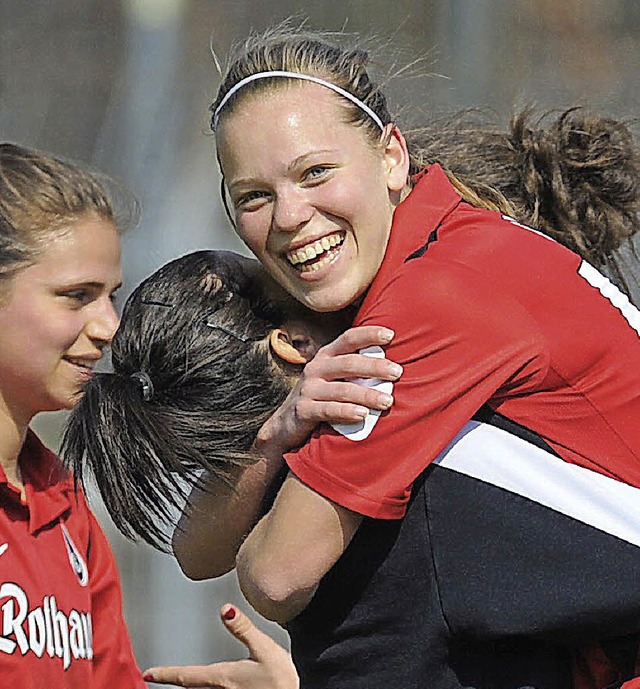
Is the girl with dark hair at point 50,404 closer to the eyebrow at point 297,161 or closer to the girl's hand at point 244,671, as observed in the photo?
the girl's hand at point 244,671

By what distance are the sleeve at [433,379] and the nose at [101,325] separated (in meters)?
0.83

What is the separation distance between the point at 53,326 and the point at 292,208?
0.68m

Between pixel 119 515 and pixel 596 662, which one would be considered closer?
pixel 596 662

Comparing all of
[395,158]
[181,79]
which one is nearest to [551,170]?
[395,158]

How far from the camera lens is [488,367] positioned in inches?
64.9

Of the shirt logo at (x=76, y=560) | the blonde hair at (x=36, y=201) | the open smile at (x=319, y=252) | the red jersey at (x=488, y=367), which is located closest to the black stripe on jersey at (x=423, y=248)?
the red jersey at (x=488, y=367)

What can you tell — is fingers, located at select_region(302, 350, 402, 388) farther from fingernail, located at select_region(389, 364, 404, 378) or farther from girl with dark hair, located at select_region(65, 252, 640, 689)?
girl with dark hair, located at select_region(65, 252, 640, 689)

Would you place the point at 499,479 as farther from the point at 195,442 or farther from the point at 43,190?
the point at 43,190

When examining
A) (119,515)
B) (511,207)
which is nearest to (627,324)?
(511,207)

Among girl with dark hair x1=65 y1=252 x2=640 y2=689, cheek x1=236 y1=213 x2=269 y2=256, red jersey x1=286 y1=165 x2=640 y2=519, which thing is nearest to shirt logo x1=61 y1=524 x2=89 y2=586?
girl with dark hair x1=65 y1=252 x2=640 y2=689

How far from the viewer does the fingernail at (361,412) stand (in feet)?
5.47

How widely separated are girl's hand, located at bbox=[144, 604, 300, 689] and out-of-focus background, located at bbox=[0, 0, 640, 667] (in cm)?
245

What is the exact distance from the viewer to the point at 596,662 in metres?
1.75

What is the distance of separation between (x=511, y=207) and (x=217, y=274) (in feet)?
1.50
